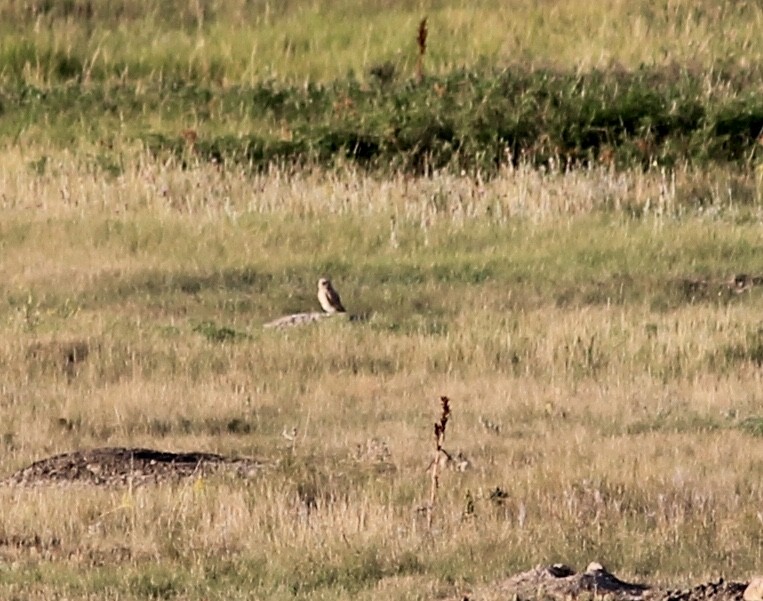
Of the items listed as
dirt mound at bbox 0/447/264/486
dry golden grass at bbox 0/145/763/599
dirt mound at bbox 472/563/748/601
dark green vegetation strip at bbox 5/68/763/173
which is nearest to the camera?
dirt mound at bbox 472/563/748/601

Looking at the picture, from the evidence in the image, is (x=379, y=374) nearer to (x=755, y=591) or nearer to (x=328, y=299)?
(x=328, y=299)


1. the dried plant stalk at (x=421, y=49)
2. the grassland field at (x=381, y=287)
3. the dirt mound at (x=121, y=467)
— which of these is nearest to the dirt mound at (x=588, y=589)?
the grassland field at (x=381, y=287)

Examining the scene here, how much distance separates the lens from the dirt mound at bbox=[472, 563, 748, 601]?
6832 millimetres

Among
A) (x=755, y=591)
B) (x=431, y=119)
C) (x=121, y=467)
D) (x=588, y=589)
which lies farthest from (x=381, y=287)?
(x=755, y=591)

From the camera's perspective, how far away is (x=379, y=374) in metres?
13.3

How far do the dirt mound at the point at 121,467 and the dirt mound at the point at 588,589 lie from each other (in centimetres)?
290

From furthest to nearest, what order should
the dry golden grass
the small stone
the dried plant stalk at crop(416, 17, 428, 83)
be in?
the dried plant stalk at crop(416, 17, 428, 83) → the dry golden grass → the small stone

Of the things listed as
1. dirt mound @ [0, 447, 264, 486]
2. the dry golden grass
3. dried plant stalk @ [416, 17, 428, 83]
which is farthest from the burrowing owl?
dried plant stalk @ [416, 17, 428, 83]

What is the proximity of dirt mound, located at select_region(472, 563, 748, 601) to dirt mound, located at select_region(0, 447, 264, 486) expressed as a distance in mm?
2901

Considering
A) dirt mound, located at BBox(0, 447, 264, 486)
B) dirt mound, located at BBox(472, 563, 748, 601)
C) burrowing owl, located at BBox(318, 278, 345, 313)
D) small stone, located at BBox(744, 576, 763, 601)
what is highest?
small stone, located at BBox(744, 576, 763, 601)

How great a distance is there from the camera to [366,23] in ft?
105

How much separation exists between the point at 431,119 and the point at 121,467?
1568cm

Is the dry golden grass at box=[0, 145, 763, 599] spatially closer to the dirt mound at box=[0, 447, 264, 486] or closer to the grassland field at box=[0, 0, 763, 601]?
the grassland field at box=[0, 0, 763, 601]

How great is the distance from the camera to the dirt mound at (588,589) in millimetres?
6832
